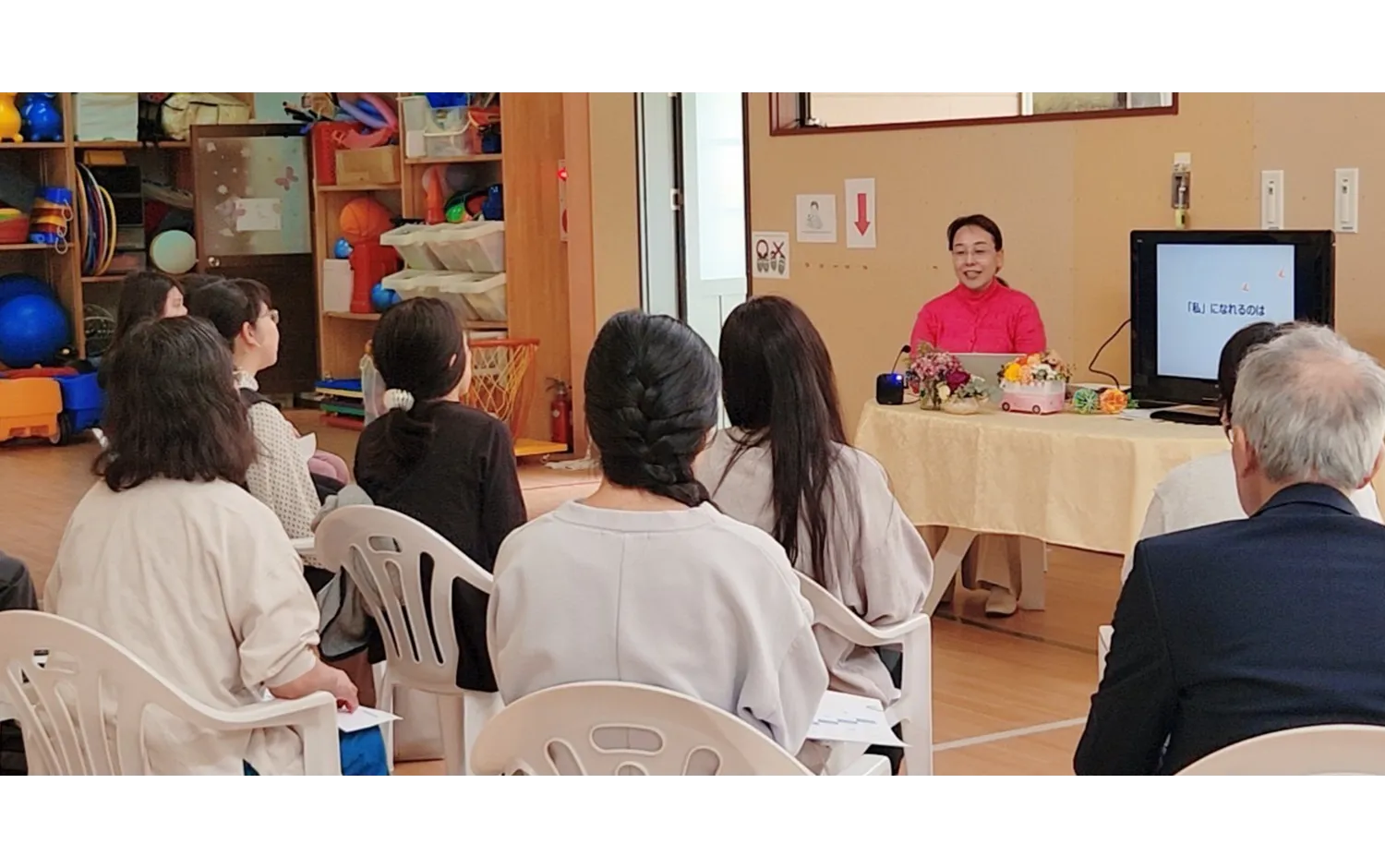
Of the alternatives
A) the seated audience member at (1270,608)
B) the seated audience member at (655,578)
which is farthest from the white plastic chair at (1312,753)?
the seated audience member at (655,578)

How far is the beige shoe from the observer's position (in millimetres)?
5168

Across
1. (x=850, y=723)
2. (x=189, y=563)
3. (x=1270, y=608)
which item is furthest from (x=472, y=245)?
(x=1270, y=608)

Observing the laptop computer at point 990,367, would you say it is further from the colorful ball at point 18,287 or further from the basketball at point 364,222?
the colorful ball at point 18,287

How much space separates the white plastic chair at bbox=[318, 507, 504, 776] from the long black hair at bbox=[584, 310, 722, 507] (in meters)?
0.97

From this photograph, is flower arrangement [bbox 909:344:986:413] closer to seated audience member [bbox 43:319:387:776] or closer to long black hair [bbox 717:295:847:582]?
long black hair [bbox 717:295:847:582]

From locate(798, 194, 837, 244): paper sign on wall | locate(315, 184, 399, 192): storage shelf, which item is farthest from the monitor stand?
locate(315, 184, 399, 192): storage shelf

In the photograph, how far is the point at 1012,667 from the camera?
465cm

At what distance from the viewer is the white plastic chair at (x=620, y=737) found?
5.31 feet

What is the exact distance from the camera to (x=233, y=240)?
10469 millimetres
